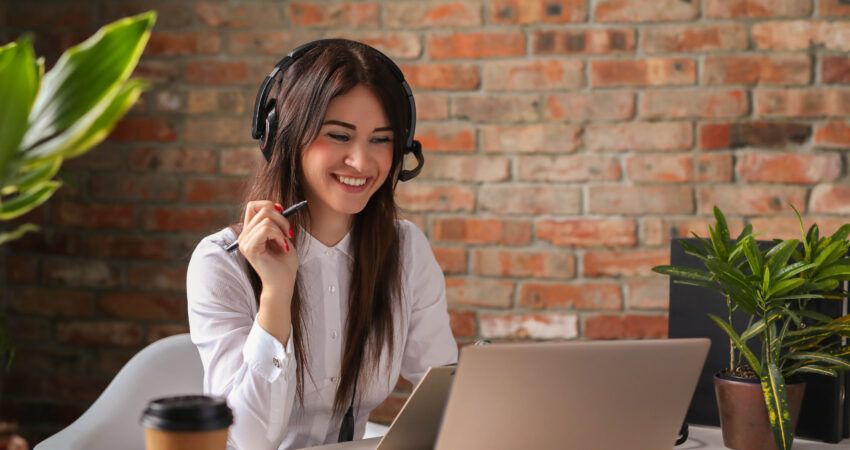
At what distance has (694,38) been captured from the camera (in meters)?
2.04

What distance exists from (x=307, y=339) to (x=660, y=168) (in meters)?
1.03

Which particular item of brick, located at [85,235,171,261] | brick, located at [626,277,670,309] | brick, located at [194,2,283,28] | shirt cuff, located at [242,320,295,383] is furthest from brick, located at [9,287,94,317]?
brick, located at [626,277,670,309]

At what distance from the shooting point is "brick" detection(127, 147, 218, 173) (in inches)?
90.1

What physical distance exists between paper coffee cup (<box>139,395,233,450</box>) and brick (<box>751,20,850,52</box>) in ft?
5.72

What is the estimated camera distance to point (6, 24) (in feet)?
7.80

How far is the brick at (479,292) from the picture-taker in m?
2.17

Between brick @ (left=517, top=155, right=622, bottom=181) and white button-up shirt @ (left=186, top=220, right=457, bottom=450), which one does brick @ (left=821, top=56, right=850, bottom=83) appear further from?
white button-up shirt @ (left=186, top=220, right=457, bottom=450)

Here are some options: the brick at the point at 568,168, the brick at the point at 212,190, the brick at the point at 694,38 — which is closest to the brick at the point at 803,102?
the brick at the point at 694,38

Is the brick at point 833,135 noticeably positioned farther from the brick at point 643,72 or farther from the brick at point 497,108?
the brick at point 497,108

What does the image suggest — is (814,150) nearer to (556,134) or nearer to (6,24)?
(556,134)

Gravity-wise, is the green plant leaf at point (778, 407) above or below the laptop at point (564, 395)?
below

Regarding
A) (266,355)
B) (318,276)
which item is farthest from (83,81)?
(318,276)

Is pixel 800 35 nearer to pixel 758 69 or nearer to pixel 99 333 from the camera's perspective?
pixel 758 69

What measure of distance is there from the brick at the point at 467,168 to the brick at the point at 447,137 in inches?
0.9
